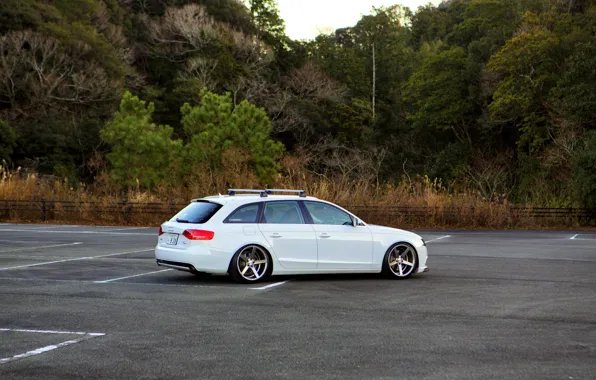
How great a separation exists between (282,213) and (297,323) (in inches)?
165

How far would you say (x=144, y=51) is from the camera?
74812 millimetres

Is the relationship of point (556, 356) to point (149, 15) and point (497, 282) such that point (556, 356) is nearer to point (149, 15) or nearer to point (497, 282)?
point (497, 282)

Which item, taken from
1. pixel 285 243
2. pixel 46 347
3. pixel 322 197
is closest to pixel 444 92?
pixel 322 197

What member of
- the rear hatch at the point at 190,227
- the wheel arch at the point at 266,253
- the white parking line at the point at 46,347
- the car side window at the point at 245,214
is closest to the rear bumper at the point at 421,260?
the wheel arch at the point at 266,253

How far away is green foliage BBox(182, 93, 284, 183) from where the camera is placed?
166ft

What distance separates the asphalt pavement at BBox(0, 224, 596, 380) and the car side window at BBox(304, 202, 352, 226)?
1.02 m

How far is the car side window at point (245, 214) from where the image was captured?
12961mm

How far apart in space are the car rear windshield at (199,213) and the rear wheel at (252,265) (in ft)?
2.63

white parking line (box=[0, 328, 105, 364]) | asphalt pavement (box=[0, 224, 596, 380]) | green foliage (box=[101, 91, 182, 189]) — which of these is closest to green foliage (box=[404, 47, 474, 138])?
green foliage (box=[101, 91, 182, 189])

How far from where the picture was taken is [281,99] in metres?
69.6

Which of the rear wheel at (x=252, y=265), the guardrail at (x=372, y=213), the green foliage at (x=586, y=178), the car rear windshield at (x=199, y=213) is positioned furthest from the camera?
the green foliage at (x=586, y=178)

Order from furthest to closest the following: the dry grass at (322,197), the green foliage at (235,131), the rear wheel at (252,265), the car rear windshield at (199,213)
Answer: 1. the green foliage at (235,131)
2. the dry grass at (322,197)
3. the car rear windshield at (199,213)
4. the rear wheel at (252,265)

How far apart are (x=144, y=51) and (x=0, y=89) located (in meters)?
16.4

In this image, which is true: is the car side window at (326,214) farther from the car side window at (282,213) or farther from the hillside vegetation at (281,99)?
the hillside vegetation at (281,99)
